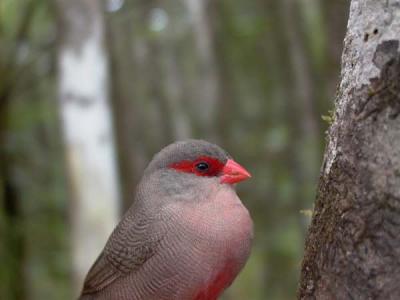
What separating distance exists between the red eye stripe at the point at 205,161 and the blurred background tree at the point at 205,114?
10.6 ft

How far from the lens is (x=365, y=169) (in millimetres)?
1894

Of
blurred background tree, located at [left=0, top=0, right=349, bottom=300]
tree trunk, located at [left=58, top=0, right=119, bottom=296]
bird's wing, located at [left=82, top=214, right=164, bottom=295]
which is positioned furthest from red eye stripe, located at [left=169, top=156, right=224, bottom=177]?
tree trunk, located at [left=58, top=0, right=119, bottom=296]

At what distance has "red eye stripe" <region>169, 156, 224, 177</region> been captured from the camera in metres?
3.40

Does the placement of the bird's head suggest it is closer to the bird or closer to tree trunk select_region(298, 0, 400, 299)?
the bird

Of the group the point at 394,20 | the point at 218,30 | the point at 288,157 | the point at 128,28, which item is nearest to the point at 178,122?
the point at 128,28

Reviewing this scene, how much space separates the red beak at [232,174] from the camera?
3.37 meters

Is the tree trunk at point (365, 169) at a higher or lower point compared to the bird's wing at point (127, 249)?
higher

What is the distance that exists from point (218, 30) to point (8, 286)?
7.31m

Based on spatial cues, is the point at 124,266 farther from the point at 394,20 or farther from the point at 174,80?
the point at 174,80

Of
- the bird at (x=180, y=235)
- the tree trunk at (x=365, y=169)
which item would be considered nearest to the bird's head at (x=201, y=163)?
the bird at (x=180, y=235)

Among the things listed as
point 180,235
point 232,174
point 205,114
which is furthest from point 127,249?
point 205,114

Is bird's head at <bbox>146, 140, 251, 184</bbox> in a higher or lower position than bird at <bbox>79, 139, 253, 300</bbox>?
higher

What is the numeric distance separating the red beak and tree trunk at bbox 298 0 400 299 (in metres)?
1.27

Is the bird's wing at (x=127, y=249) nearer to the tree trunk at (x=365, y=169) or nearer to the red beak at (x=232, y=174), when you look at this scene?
the red beak at (x=232, y=174)
